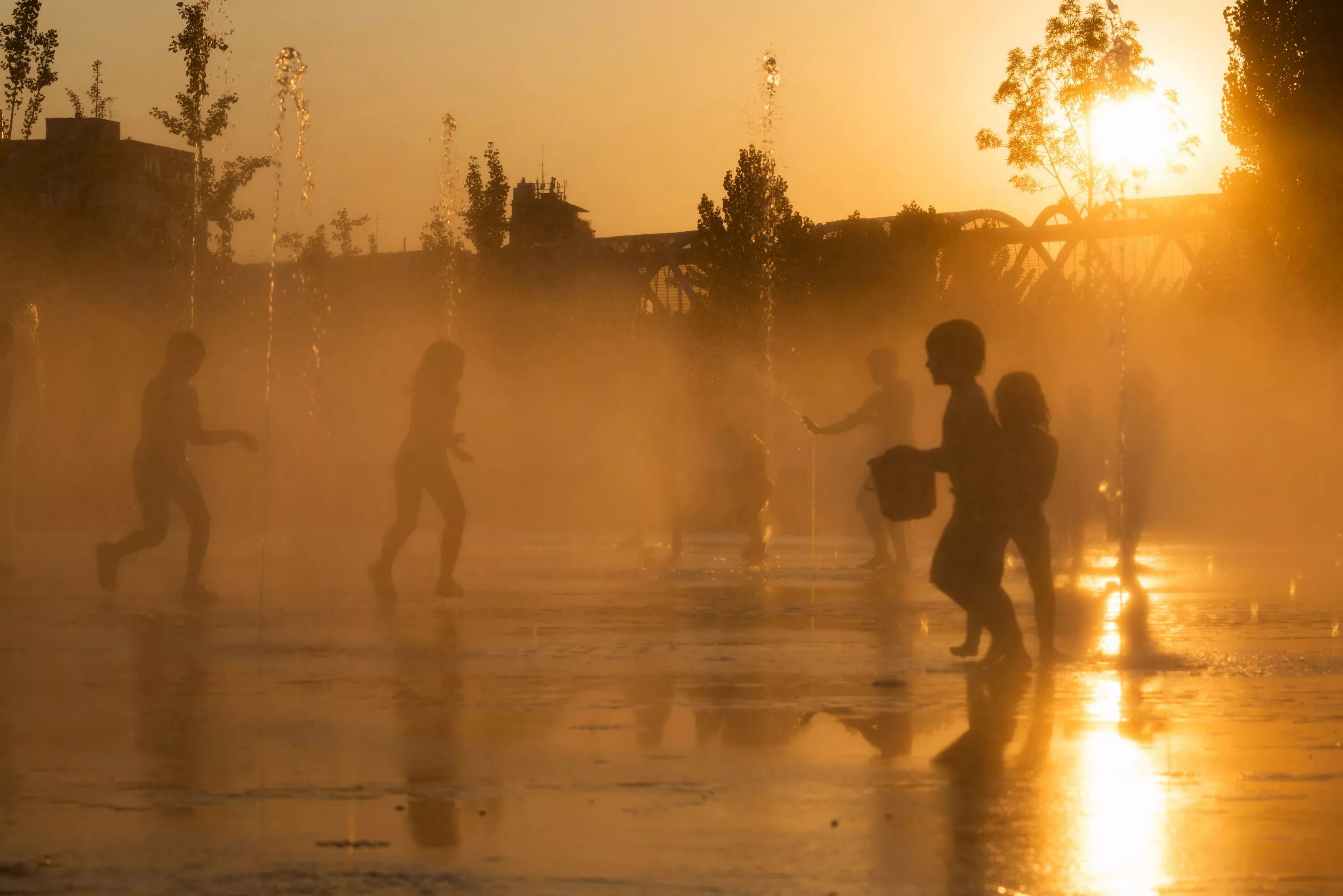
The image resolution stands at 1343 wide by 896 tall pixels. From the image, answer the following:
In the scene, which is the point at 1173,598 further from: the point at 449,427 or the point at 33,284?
the point at 33,284

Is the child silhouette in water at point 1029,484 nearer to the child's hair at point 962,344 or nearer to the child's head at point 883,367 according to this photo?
the child's hair at point 962,344

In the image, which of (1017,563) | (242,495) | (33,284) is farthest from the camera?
(33,284)

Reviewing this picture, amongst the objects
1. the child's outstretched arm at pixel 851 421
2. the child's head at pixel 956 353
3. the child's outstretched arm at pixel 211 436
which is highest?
the child's head at pixel 956 353

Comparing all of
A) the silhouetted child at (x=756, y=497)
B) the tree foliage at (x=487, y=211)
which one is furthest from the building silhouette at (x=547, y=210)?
the silhouetted child at (x=756, y=497)

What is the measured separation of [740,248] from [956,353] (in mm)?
35550

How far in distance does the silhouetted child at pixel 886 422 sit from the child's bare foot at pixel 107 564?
588 centimetres

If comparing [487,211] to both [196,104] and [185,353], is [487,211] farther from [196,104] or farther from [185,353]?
[185,353]

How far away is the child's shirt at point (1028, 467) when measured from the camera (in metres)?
9.55

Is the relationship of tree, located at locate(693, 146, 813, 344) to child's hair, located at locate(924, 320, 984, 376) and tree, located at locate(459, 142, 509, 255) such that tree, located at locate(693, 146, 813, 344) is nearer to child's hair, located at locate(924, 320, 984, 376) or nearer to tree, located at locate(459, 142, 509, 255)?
tree, located at locate(459, 142, 509, 255)

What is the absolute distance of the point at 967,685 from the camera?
27.7 feet

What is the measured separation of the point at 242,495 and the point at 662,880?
32846 millimetres

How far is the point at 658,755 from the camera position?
6320 mm

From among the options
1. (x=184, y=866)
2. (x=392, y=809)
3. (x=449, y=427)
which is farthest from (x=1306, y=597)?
(x=184, y=866)

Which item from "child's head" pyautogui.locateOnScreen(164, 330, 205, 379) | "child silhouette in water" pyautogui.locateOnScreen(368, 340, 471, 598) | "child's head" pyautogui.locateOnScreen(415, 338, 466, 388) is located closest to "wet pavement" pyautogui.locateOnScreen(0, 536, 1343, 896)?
"child silhouette in water" pyautogui.locateOnScreen(368, 340, 471, 598)
